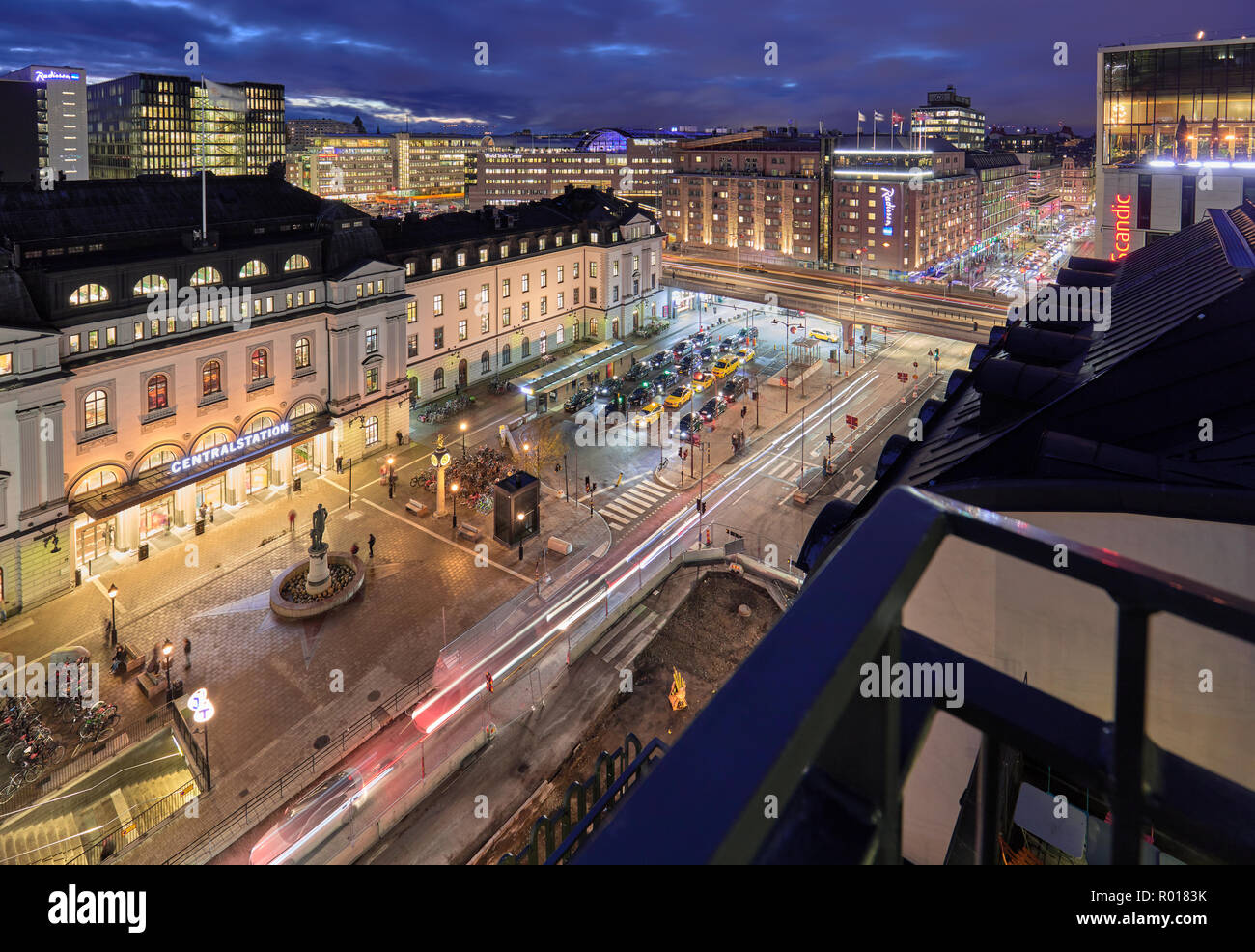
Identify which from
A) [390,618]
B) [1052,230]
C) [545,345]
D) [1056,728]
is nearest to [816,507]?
[390,618]

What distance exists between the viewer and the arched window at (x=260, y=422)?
40.7 metres

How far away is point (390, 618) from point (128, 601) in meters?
11.5

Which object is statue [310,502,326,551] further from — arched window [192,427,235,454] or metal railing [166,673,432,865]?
arched window [192,427,235,454]

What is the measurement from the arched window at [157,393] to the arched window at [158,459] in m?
1.96

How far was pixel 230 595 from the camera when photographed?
33312 millimetres

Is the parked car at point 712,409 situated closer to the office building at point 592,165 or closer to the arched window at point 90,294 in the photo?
the arched window at point 90,294

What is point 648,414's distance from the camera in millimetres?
56156

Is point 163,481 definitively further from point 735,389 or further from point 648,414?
point 735,389

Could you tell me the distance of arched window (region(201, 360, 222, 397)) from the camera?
38.6 m

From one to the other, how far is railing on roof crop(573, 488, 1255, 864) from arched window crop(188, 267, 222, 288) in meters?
42.4

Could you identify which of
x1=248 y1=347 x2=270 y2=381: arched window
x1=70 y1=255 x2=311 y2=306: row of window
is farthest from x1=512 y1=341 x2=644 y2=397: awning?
x1=248 y1=347 x2=270 y2=381: arched window

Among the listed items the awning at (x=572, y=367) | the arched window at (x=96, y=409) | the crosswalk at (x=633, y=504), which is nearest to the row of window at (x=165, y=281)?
the arched window at (x=96, y=409)
